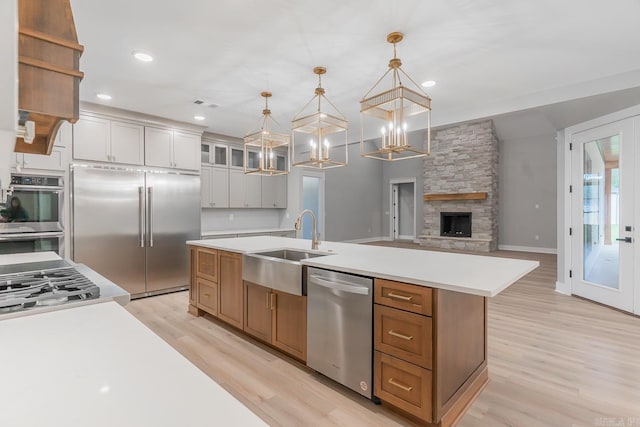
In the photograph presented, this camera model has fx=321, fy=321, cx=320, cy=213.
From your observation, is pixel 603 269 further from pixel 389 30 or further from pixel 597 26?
pixel 389 30

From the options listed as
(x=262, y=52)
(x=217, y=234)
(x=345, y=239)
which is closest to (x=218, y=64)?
(x=262, y=52)

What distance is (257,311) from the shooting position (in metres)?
2.85

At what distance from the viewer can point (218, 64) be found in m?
3.02

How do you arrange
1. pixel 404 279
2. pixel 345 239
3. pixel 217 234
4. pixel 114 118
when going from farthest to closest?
1. pixel 345 239
2. pixel 217 234
3. pixel 114 118
4. pixel 404 279

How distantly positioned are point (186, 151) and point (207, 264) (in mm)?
2190

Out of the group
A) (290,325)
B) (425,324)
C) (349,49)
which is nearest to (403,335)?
Answer: (425,324)

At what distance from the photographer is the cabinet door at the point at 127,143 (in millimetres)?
4262

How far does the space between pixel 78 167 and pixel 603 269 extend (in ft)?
21.8

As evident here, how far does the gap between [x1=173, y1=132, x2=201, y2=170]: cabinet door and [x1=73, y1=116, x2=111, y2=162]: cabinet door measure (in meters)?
0.85

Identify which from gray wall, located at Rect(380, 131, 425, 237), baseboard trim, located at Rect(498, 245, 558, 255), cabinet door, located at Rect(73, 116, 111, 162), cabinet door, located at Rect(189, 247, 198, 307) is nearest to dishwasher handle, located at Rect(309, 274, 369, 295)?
cabinet door, located at Rect(189, 247, 198, 307)

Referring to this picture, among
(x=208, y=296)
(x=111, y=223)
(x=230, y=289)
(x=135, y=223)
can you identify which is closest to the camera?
(x=230, y=289)

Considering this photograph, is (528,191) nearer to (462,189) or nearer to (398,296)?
(462,189)

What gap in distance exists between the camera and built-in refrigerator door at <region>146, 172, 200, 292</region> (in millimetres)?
4512

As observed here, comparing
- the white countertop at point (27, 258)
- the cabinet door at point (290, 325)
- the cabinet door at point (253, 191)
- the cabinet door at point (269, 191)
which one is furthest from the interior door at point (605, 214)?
the white countertop at point (27, 258)
